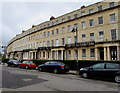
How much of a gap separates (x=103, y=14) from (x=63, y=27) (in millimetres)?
12286

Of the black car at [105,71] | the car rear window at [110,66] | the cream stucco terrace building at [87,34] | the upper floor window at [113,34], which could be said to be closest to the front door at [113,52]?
the cream stucco terrace building at [87,34]

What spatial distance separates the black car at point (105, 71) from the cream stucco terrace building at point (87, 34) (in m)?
6.52

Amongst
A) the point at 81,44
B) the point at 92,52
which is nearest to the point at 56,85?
the point at 92,52

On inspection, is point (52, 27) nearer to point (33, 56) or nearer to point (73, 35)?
point (73, 35)

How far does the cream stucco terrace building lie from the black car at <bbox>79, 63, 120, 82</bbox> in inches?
257

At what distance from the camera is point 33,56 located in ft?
150

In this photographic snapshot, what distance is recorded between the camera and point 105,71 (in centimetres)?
1007

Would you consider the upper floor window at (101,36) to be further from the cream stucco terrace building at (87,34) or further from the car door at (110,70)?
the car door at (110,70)

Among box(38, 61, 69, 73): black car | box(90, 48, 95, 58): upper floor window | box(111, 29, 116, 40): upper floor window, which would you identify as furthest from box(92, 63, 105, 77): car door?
box(90, 48, 95, 58): upper floor window

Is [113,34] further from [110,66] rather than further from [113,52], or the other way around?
[110,66]

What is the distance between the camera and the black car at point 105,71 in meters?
9.57

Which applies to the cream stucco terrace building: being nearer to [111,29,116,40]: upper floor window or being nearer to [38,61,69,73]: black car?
[111,29,116,40]: upper floor window

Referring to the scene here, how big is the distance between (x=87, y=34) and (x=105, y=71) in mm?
19233

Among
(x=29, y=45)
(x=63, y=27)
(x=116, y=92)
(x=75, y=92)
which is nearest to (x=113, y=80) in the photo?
(x=116, y=92)
